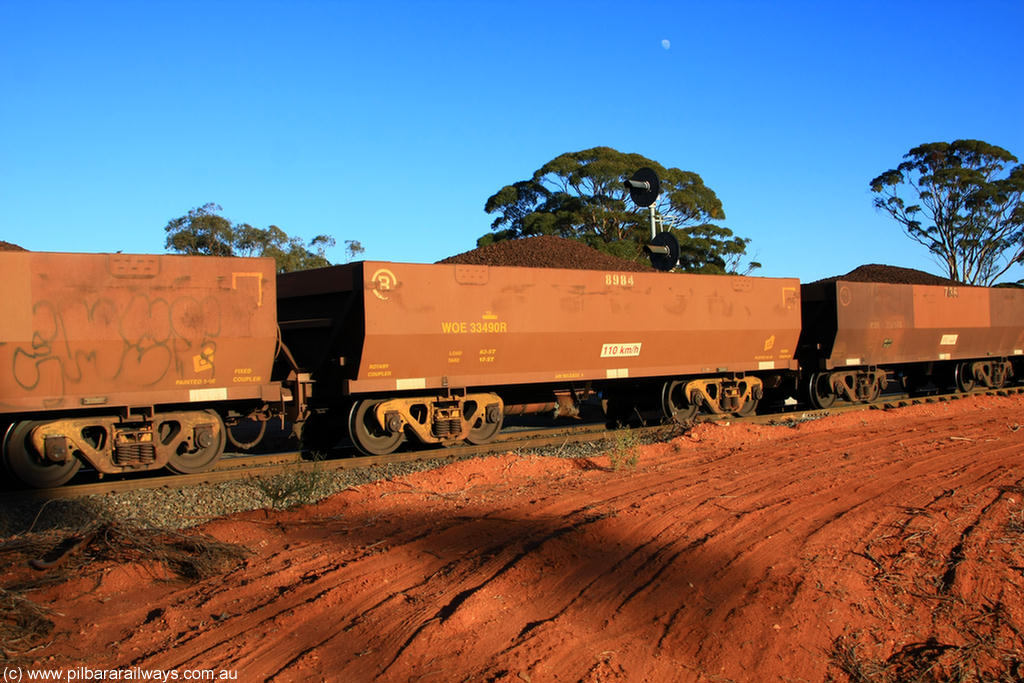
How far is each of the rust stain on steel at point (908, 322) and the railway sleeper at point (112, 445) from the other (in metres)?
12.4

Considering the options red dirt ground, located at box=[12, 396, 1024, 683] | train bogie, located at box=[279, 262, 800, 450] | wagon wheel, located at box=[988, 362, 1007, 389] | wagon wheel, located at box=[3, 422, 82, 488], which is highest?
train bogie, located at box=[279, 262, 800, 450]

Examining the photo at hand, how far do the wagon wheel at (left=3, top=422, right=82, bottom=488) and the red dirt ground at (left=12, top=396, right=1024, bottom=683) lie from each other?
11.8 ft

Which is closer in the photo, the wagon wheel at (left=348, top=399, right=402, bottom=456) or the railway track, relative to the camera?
the railway track

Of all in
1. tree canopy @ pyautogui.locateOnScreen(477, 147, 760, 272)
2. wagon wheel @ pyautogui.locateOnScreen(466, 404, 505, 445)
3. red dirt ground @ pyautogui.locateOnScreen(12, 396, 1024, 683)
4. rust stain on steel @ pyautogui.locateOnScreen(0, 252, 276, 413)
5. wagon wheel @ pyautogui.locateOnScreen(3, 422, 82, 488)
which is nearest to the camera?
red dirt ground @ pyautogui.locateOnScreen(12, 396, 1024, 683)

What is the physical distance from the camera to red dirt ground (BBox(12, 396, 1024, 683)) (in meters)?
4.22

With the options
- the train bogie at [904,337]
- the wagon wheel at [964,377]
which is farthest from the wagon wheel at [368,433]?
the wagon wheel at [964,377]

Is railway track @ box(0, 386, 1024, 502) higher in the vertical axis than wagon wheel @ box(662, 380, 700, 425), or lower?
lower

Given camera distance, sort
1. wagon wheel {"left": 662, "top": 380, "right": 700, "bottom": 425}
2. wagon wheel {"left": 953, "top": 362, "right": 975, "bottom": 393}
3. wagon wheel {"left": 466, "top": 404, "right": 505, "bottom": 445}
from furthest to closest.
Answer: wagon wheel {"left": 953, "top": 362, "right": 975, "bottom": 393} < wagon wheel {"left": 662, "top": 380, "right": 700, "bottom": 425} < wagon wheel {"left": 466, "top": 404, "right": 505, "bottom": 445}

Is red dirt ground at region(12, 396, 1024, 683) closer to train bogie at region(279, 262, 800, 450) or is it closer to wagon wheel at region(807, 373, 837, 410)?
train bogie at region(279, 262, 800, 450)

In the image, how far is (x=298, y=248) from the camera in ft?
142

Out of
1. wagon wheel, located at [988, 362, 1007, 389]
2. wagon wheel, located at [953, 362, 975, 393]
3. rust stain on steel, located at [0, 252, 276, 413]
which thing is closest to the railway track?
rust stain on steel, located at [0, 252, 276, 413]

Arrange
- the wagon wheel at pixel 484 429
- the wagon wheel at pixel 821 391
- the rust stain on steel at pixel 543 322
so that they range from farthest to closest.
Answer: the wagon wheel at pixel 821 391 < the wagon wheel at pixel 484 429 < the rust stain on steel at pixel 543 322

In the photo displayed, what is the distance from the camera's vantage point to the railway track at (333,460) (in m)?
9.00

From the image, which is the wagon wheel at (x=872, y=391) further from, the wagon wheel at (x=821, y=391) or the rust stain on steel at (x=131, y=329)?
the rust stain on steel at (x=131, y=329)
